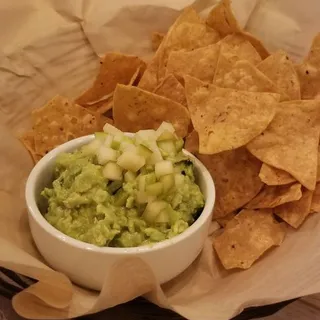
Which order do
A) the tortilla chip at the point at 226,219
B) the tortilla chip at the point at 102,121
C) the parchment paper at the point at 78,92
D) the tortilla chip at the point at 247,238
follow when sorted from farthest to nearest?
the tortilla chip at the point at 102,121
the tortilla chip at the point at 226,219
the tortilla chip at the point at 247,238
the parchment paper at the point at 78,92

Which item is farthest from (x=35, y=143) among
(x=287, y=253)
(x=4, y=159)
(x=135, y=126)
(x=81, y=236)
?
(x=287, y=253)

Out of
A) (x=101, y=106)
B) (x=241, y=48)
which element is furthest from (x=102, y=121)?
(x=241, y=48)

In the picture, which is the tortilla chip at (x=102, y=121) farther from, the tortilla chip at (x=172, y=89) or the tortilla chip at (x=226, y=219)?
the tortilla chip at (x=226, y=219)

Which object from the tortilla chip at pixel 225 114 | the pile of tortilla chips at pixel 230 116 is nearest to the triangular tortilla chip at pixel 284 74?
the pile of tortilla chips at pixel 230 116

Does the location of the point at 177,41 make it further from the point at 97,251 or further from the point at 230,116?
the point at 97,251

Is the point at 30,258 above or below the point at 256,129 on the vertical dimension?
below

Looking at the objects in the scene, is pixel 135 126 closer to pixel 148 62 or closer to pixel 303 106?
pixel 148 62
